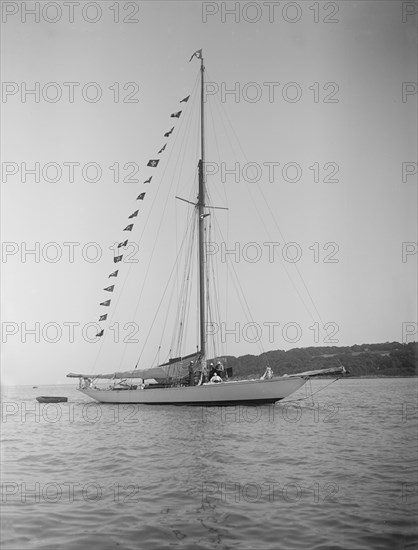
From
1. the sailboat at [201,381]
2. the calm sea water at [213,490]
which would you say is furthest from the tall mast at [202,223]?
the calm sea water at [213,490]

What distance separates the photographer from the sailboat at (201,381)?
1608 cm

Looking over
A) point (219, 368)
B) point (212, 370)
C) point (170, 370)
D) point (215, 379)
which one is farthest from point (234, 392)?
point (170, 370)

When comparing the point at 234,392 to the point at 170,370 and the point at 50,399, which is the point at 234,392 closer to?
the point at 170,370

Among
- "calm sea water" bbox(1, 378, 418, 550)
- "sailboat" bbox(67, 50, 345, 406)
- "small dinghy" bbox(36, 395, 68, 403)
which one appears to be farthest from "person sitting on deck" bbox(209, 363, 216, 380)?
"small dinghy" bbox(36, 395, 68, 403)

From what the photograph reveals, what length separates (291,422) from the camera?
511 inches

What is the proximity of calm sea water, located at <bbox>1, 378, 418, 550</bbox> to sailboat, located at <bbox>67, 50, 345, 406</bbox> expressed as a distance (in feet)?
16.7

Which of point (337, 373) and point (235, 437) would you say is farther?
point (337, 373)

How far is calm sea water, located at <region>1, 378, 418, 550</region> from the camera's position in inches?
161

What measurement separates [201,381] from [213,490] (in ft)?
36.8

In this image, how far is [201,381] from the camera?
1680 centimetres

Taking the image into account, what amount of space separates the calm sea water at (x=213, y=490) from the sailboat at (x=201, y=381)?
16.7ft

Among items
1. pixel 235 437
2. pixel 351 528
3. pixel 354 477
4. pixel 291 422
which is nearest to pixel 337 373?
pixel 291 422

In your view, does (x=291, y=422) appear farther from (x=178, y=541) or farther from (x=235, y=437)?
(x=178, y=541)

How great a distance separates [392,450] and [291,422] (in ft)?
15.8
